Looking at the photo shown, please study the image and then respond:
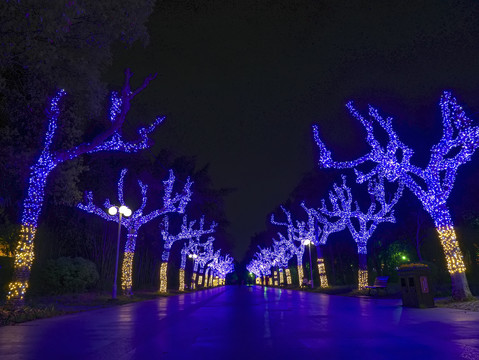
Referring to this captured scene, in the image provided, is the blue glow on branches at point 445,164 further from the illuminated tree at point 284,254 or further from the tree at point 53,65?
the illuminated tree at point 284,254

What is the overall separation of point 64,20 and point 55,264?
782 inches

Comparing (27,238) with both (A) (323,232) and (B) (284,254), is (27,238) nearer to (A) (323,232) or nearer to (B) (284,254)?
(A) (323,232)

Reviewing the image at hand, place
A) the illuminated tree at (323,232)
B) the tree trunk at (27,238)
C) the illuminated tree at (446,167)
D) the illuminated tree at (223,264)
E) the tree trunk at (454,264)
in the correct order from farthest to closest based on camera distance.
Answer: the illuminated tree at (223,264) → the illuminated tree at (323,232) → the illuminated tree at (446,167) → the tree trunk at (454,264) → the tree trunk at (27,238)

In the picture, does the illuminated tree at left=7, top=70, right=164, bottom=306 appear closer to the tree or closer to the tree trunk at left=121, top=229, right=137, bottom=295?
the tree

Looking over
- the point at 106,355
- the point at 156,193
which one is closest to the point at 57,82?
the point at 106,355

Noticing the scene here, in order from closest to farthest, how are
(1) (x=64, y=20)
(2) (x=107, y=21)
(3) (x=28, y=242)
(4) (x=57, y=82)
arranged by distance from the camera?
(1) (x=64, y=20) → (2) (x=107, y=21) → (4) (x=57, y=82) → (3) (x=28, y=242)

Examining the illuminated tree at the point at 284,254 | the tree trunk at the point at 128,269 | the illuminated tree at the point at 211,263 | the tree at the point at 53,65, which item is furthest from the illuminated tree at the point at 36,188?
the illuminated tree at the point at 211,263

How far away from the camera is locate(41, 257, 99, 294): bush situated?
25.2 metres

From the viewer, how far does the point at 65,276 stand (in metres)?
25.3

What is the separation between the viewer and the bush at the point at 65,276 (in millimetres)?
25172

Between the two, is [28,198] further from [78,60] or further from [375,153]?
[375,153]

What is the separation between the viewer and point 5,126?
15.6m

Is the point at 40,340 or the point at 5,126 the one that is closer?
the point at 40,340

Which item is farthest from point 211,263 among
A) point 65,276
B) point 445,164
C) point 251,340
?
point 251,340
